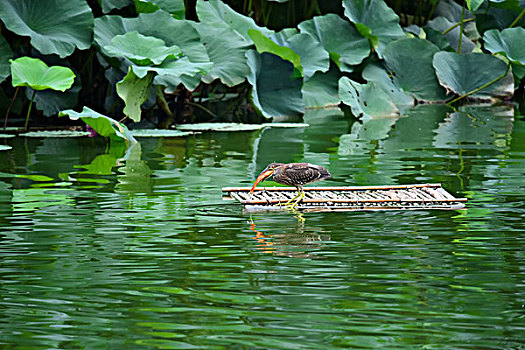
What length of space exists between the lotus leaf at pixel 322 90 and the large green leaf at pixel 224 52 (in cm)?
159

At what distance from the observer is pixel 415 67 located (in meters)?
10.5

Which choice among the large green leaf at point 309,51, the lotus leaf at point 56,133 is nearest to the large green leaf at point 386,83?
the large green leaf at point 309,51

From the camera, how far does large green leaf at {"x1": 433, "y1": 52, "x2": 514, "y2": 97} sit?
1037 cm

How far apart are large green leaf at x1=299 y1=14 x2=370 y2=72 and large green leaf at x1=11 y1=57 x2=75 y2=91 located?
12.4ft

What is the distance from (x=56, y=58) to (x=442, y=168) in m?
4.07

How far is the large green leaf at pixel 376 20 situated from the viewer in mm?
10141

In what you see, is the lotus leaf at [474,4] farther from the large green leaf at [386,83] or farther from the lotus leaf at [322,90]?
the lotus leaf at [322,90]

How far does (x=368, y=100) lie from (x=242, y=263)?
20.8 feet

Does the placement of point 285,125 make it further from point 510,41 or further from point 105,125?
point 510,41

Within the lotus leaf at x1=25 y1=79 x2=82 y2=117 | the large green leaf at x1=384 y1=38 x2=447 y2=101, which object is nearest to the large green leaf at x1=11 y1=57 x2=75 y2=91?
the lotus leaf at x1=25 y1=79 x2=82 y2=117

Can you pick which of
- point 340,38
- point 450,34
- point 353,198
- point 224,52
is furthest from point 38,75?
point 450,34

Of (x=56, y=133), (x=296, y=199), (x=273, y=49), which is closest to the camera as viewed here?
(x=296, y=199)

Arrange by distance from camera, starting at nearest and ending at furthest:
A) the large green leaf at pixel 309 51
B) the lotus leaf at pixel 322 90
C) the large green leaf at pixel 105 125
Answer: the large green leaf at pixel 105 125 < the large green leaf at pixel 309 51 < the lotus leaf at pixel 322 90

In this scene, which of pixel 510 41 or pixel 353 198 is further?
pixel 510 41
